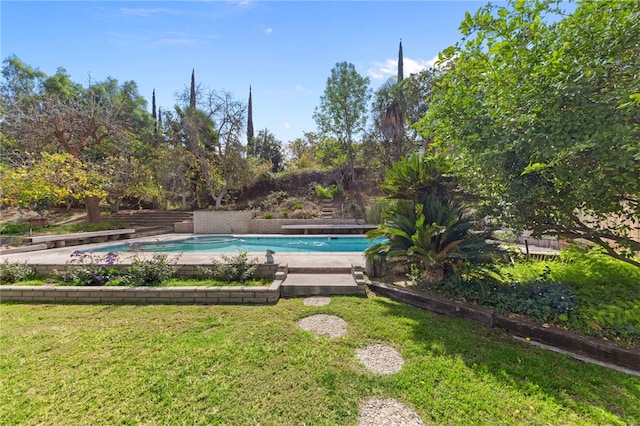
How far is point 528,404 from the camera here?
7.04 ft

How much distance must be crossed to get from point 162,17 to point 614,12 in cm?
864

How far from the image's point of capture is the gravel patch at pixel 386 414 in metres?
1.97

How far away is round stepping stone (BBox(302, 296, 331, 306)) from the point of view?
14.3ft

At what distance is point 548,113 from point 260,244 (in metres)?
→ 10.3

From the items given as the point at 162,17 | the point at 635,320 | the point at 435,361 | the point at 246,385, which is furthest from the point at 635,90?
the point at 162,17

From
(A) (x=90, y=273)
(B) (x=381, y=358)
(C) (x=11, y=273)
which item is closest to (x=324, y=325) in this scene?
(B) (x=381, y=358)

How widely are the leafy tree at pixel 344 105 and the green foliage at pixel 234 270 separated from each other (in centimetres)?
1443

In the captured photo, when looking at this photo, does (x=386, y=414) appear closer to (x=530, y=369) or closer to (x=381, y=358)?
(x=381, y=358)

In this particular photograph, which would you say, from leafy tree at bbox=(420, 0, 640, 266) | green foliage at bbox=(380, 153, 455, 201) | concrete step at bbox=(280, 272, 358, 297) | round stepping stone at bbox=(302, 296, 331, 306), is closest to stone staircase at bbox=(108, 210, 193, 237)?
concrete step at bbox=(280, 272, 358, 297)

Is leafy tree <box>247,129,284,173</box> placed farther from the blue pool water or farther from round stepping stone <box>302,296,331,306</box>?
round stepping stone <box>302,296,331,306</box>

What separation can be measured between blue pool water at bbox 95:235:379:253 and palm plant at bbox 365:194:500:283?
16.5 ft

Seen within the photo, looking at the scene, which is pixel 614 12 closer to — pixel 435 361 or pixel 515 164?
pixel 515 164

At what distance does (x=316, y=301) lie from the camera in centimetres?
448

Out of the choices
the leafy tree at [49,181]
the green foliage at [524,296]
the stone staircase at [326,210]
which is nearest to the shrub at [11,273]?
the leafy tree at [49,181]
